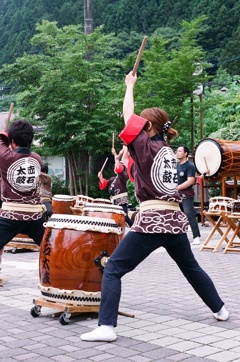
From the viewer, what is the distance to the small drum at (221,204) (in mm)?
10188

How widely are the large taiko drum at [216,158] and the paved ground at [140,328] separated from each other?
617 cm

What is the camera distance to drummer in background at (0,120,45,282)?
601cm

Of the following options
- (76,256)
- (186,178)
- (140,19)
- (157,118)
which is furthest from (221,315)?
(140,19)

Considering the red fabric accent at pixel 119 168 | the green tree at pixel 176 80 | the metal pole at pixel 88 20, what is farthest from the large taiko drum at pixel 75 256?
the metal pole at pixel 88 20

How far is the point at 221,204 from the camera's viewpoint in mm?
10211

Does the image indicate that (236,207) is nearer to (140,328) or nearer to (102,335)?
(140,328)

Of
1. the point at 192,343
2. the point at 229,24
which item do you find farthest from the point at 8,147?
the point at 229,24

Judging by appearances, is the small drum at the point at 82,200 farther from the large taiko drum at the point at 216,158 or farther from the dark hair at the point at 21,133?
the dark hair at the point at 21,133

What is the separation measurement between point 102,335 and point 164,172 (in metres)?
1.27

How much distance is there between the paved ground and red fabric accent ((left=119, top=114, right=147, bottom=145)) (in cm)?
147

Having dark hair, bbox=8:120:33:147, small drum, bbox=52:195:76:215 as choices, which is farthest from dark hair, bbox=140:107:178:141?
small drum, bbox=52:195:76:215

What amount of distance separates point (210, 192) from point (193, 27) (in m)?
5.37

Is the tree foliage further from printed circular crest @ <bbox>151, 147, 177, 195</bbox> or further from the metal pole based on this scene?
printed circular crest @ <bbox>151, 147, 177, 195</bbox>

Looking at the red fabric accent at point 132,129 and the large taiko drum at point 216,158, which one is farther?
the large taiko drum at point 216,158
